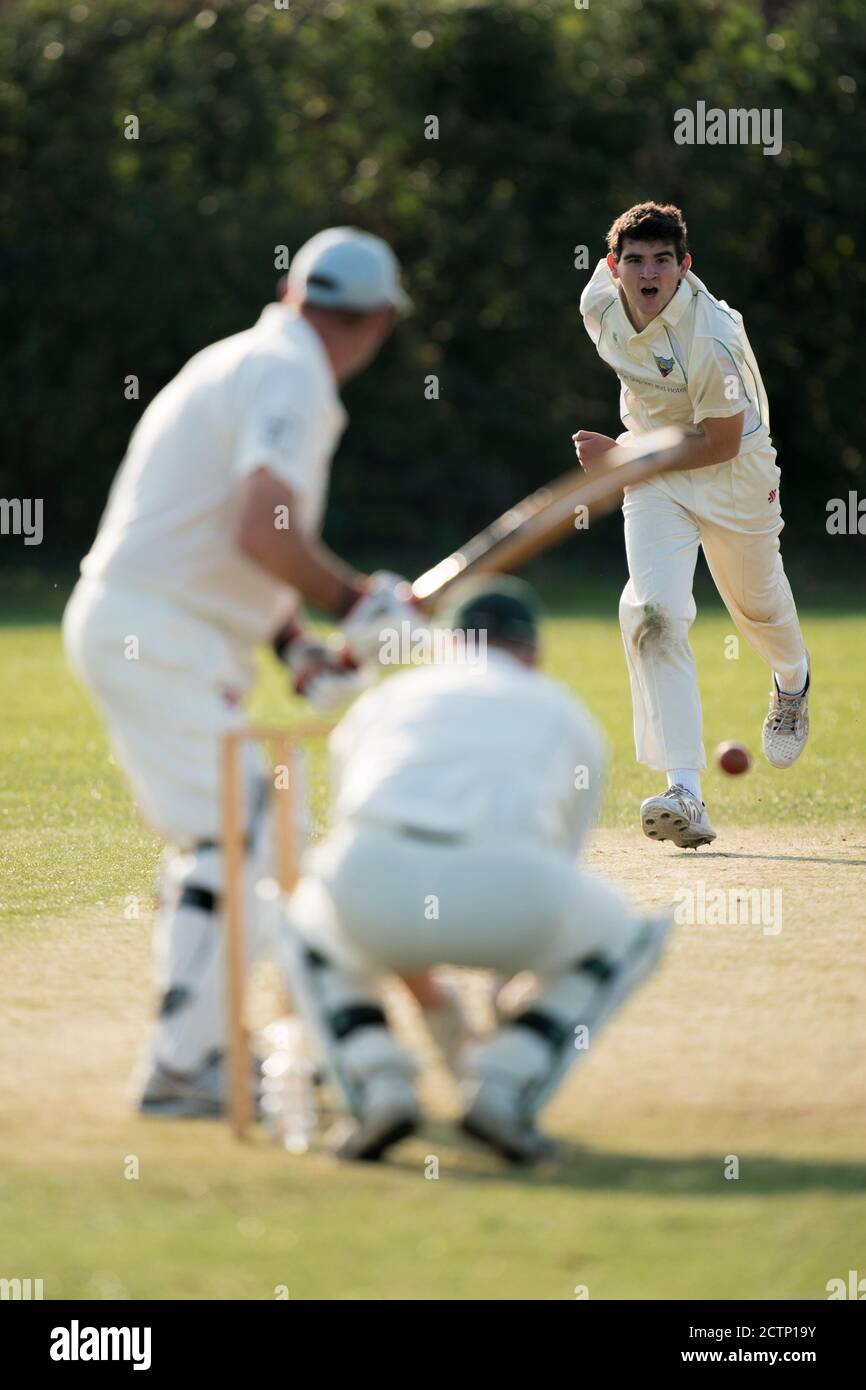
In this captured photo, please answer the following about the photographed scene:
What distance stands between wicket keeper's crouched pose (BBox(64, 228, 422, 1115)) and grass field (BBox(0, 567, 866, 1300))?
34 centimetres

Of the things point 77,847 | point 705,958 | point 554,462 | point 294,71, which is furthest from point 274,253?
point 705,958

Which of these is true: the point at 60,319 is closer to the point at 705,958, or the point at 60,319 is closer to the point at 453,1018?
the point at 705,958

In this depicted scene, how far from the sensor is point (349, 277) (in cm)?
495

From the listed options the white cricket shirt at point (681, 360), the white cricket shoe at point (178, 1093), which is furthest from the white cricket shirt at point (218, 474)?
the white cricket shirt at point (681, 360)

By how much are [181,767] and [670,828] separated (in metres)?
3.89

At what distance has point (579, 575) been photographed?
2316cm

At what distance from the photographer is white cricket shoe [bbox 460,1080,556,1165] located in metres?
4.39

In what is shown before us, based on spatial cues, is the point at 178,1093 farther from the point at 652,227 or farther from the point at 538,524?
the point at 652,227

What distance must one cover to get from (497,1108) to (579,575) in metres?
18.9

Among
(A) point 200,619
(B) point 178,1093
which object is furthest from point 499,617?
(B) point 178,1093

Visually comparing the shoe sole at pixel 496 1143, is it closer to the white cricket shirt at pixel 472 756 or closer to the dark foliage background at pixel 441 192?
the white cricket shirt at pixel 472 756

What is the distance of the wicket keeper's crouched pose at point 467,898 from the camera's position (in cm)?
441

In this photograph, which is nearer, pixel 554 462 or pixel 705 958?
pixel 705 958

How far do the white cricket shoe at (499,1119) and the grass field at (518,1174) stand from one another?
7cm
